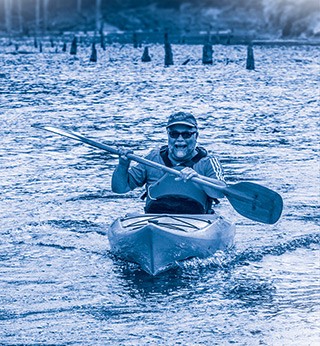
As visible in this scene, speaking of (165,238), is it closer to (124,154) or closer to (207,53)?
(124,154)

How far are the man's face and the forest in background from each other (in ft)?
200

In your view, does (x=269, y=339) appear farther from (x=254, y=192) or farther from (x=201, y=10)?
(x=201, y=10)

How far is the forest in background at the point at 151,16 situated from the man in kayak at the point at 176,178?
2399 inches

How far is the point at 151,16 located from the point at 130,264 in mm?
68547

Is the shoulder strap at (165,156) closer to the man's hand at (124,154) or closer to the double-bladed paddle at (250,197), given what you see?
the double-bladed paddle at (250,197)

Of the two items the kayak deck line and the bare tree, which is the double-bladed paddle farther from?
the bare tree

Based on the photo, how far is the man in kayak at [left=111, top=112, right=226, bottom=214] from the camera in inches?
273

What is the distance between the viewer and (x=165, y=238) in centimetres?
628

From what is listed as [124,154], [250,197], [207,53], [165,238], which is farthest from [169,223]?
[207,53]

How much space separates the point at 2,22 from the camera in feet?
241

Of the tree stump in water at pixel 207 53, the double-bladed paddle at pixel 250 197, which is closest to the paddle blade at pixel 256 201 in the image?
the double-bladed paddle at pixel 250 197

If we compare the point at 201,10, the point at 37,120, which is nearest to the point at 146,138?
the point at 37,120

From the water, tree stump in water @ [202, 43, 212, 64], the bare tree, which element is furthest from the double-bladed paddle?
the bare tree

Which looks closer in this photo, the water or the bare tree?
the water
